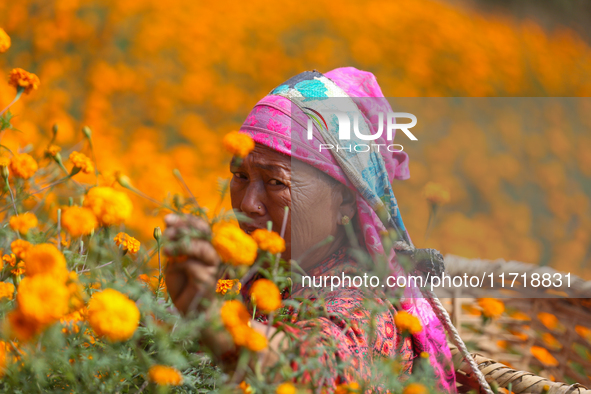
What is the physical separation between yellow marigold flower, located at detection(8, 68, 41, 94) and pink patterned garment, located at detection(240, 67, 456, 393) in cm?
40

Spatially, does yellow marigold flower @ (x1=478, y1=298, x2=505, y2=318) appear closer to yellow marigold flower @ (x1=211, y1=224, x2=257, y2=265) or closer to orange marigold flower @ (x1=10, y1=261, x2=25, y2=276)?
yellow marigold flower @ (x1=211, y1=224, x2=257, y2=265)

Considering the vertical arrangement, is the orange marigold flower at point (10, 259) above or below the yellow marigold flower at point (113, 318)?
below

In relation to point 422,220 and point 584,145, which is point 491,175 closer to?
point 422,220

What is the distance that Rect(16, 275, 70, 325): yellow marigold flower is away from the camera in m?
0.39

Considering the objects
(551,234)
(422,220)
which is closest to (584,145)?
(551,234)

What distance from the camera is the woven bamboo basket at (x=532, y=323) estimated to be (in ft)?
5.45

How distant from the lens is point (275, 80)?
108 inches

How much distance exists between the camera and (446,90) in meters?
3.06

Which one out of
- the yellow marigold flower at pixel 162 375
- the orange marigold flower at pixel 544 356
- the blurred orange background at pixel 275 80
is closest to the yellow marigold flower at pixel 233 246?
the yellow marigold flower at pixel 162 375

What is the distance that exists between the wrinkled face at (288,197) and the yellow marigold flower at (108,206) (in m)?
0.41

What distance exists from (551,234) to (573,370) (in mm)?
2050

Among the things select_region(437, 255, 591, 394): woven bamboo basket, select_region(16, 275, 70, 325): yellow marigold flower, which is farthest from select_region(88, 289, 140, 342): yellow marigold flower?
select_region(437, 255, 591, 394): woven bamboo basket

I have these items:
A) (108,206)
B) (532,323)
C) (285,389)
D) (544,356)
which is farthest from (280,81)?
(285,389)

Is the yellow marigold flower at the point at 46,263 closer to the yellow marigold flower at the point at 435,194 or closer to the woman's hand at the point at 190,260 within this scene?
the woman's hand at the point at 190,260
